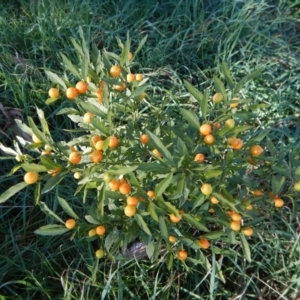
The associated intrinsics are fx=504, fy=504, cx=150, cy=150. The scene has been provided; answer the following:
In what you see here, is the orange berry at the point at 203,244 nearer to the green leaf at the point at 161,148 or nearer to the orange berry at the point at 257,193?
the orange berry at the point at 257,193

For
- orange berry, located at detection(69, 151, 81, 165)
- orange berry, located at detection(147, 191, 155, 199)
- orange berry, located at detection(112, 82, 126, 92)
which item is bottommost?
orange berry, located at detection(147, 191, 155, 199)

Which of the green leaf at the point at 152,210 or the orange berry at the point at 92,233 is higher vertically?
the green leaf at the point at 152,210

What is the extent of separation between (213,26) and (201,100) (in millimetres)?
1342

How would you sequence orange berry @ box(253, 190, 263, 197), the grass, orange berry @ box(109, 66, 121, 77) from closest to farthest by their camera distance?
orange berry @ box(109, 66, 121, 77) < orange berry @ box(253, 190, 263, 197) < the grass

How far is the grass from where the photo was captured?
1769mm

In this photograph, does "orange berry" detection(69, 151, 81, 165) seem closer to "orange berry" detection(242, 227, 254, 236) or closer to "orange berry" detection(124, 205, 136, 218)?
"orange berry" detection(124, 205, 136, 218)

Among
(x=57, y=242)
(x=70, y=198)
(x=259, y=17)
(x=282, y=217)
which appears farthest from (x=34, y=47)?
(x=282, y=217)

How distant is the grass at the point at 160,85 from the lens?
1.77m

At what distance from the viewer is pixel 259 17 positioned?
2586 mm

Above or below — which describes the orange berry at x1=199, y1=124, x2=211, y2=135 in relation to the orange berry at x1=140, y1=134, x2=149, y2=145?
above

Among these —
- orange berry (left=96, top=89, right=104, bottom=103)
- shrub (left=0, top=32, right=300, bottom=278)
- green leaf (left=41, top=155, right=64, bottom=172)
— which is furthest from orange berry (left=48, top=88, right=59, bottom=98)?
green leaf (left=41, top=155, right=64, bottom=172)

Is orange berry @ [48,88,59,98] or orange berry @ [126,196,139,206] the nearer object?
orange berry @ [126,196,139,206]

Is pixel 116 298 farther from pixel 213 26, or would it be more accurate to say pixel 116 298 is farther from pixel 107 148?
pixel 213 26

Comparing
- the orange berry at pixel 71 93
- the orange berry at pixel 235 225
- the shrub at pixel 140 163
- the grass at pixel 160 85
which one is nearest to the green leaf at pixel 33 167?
the shrub at pixel 140 163
